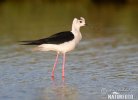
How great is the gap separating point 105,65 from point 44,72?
138 cm

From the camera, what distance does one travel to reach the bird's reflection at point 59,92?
8.38m

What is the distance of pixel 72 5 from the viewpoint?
25.7 metres

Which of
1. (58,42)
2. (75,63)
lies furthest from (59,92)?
(75,63)

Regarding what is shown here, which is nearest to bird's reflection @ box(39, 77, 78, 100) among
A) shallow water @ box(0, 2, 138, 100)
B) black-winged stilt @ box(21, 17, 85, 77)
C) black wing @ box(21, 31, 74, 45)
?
shallow water @ box(0, 2, 138, 100)

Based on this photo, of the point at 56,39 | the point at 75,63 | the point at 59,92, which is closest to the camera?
the point at 59,92

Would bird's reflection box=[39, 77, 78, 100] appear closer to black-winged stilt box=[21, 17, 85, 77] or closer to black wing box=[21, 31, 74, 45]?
black-winged stilt box=[21, 17, 85, 77]

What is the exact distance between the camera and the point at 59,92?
28.9 feet

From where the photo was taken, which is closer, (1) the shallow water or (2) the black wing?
(1) the shallow water

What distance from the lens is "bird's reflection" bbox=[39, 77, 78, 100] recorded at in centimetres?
838


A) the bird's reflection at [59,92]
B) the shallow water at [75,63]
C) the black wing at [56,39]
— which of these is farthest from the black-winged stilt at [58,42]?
the bird's reflection at [59,92]

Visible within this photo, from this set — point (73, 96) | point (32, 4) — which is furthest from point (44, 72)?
point (32, 4)

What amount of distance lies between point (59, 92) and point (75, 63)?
107 inches

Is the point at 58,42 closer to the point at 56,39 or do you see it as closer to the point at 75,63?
the point at 56,39

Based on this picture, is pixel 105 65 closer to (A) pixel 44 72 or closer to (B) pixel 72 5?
(A) pixel 44 72
